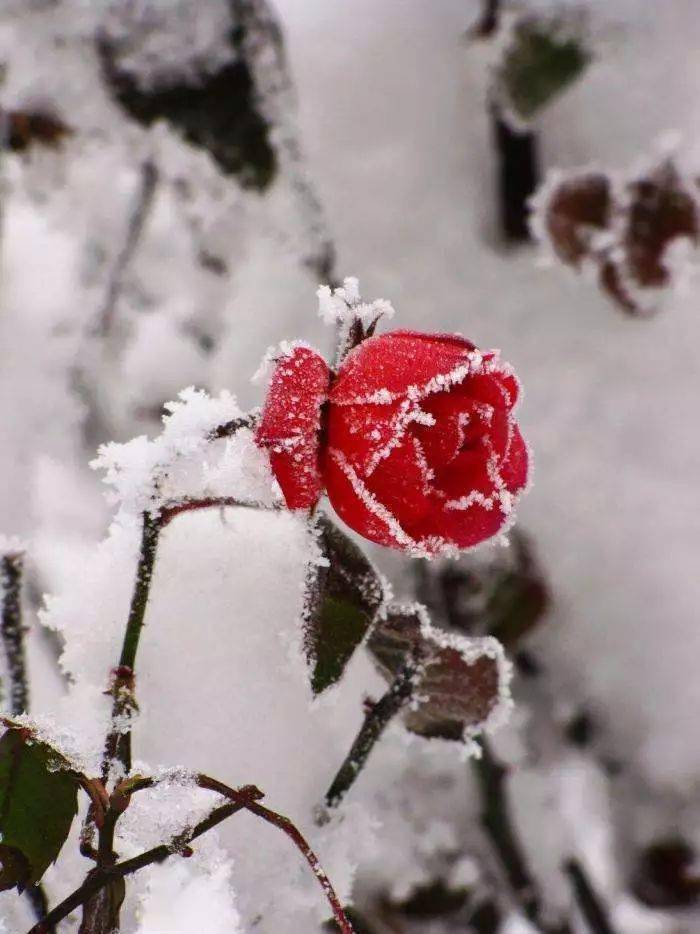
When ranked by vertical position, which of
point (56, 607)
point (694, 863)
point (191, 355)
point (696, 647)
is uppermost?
point (191, 355)

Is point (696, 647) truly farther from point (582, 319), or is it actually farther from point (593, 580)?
point (582, 319)

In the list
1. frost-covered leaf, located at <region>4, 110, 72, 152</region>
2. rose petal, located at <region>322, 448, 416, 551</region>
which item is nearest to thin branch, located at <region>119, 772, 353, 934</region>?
rose petal, located at <region>322, 448, 416, 551</region>

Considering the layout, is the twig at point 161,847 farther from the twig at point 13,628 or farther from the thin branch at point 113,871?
the twig at point 13,628

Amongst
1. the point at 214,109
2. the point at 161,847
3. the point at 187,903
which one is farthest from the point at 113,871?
the point at 214,109

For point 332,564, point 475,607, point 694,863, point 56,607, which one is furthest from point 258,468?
point 694,863

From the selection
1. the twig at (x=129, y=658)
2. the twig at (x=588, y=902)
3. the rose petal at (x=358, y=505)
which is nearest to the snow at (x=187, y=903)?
the twig at (x=129, y=658)

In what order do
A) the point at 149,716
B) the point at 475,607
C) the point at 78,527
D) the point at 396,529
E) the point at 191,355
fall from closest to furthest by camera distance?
the point at 396,529 → the point at 149,716 → the point at 475,607 → the point at 78,527 → the point at 191,355

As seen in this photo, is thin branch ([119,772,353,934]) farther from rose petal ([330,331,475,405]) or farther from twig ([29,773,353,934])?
rose petal ([330,331,475,405])

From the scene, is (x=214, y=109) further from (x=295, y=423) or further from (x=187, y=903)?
(x=187, y=903)
